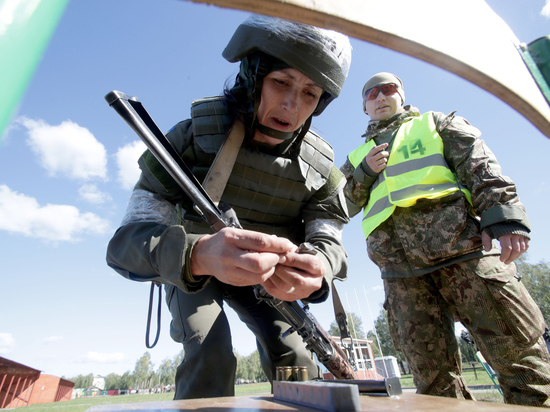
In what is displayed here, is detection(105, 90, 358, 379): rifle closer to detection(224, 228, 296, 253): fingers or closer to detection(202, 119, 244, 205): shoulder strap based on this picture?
detection(202, 119, 244, 205): shoulder strap

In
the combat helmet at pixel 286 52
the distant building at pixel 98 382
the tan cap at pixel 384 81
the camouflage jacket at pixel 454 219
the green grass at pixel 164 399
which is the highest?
the distant building at pixel 98 382

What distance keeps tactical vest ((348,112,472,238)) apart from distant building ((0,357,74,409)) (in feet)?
84.1

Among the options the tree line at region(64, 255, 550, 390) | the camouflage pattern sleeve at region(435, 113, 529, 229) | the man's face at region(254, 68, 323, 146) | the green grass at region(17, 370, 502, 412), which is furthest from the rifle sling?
the tree line at region(64, 255, 550, 390)

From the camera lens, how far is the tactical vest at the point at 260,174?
93.8 inches

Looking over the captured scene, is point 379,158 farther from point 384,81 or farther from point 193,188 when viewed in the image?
point 193,188

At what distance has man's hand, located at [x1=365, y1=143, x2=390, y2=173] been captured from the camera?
3109 mm

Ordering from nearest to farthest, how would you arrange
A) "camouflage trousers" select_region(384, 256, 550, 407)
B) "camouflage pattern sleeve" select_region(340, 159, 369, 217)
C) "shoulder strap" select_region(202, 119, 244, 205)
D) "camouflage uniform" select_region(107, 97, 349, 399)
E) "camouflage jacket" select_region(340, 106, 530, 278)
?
"camouflage uniform" select_region(107, 97, 349, 399)
"camouflage trousers" select_region(384, 256, 550, 407)
"shoulder strap" select_region(202, 119, 244, 205)
"camouflage jacket" select_region(340, 106, 530, 278)
"camouflage pattern sleeve" select_region(340, 159, 369, 217)

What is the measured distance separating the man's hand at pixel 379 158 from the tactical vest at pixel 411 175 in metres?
0.05

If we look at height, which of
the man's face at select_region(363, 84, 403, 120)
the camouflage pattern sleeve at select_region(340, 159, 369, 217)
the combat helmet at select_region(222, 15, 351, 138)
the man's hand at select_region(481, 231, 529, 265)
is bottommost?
the man's hand at select_region(481, 231, 529, 265)

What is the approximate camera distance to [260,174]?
2.57 metres

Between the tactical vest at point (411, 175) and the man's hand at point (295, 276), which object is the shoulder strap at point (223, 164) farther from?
the tactical vest at point (411, 175)

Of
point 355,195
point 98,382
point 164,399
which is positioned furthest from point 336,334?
point 98,382

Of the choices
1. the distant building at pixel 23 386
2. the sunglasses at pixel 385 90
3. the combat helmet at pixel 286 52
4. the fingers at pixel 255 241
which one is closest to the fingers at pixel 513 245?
the combat helmet at pixel 286 52

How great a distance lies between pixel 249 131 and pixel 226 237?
1282 mm
